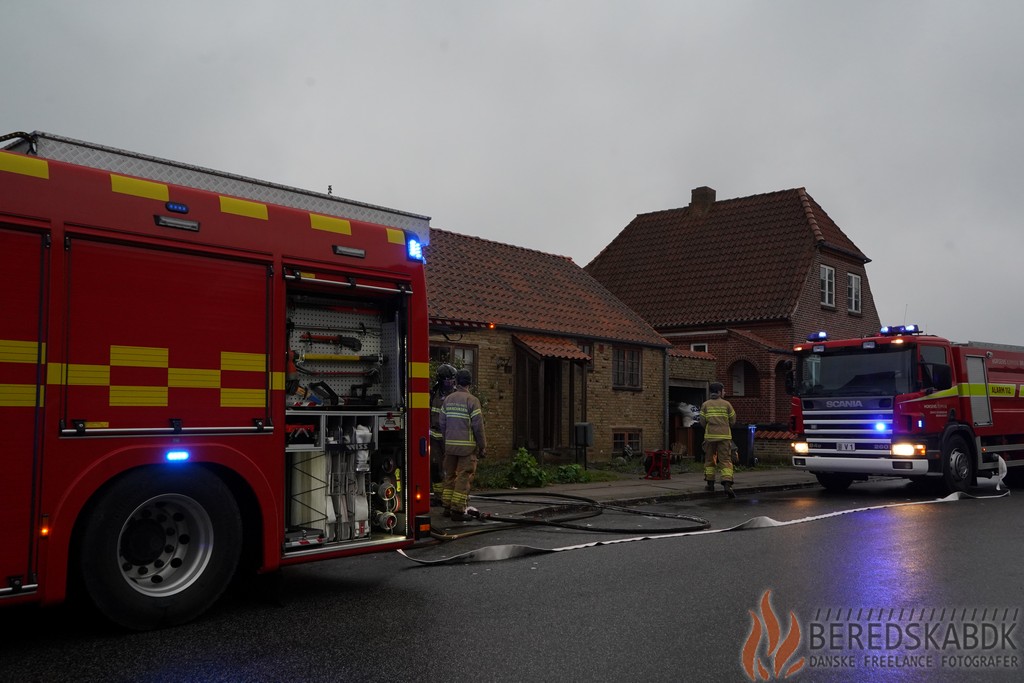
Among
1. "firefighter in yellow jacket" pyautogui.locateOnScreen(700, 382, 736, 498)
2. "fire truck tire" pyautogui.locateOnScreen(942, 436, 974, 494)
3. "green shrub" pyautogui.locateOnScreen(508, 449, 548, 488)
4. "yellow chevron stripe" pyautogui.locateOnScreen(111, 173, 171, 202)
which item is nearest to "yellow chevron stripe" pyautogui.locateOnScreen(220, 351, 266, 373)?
"yellow chevron stripe" pyautogui.locateOnScreen(111, 173, 171, 202)

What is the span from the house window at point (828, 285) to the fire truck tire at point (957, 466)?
14761mm

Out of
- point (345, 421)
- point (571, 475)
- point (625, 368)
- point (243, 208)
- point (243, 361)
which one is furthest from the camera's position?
point (625, 368)

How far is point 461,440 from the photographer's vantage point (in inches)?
408

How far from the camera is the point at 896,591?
6680mm

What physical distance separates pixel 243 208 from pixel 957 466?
12.8 metres

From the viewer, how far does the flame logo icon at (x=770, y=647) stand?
15.8 feet

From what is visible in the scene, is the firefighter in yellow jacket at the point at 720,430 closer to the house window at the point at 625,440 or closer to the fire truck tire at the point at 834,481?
the fire truck tire at the point at 834,481

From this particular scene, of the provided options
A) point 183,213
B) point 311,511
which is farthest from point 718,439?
point 183,213

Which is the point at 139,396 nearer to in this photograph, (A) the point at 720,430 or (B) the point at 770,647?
(B) the point at 770,647

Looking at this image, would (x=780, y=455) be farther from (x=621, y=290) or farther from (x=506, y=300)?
(x=621, y=290)

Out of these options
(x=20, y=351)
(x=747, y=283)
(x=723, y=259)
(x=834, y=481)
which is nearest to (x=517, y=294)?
(x=834, y=481)

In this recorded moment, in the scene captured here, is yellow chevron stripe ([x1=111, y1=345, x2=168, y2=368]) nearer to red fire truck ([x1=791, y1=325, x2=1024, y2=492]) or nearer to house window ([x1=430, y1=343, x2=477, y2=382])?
house window ([x1=430, y1=343, x2=477, y2=382])

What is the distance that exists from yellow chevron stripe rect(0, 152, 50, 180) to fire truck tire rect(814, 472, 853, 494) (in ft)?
45.7

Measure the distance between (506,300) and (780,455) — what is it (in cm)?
868
